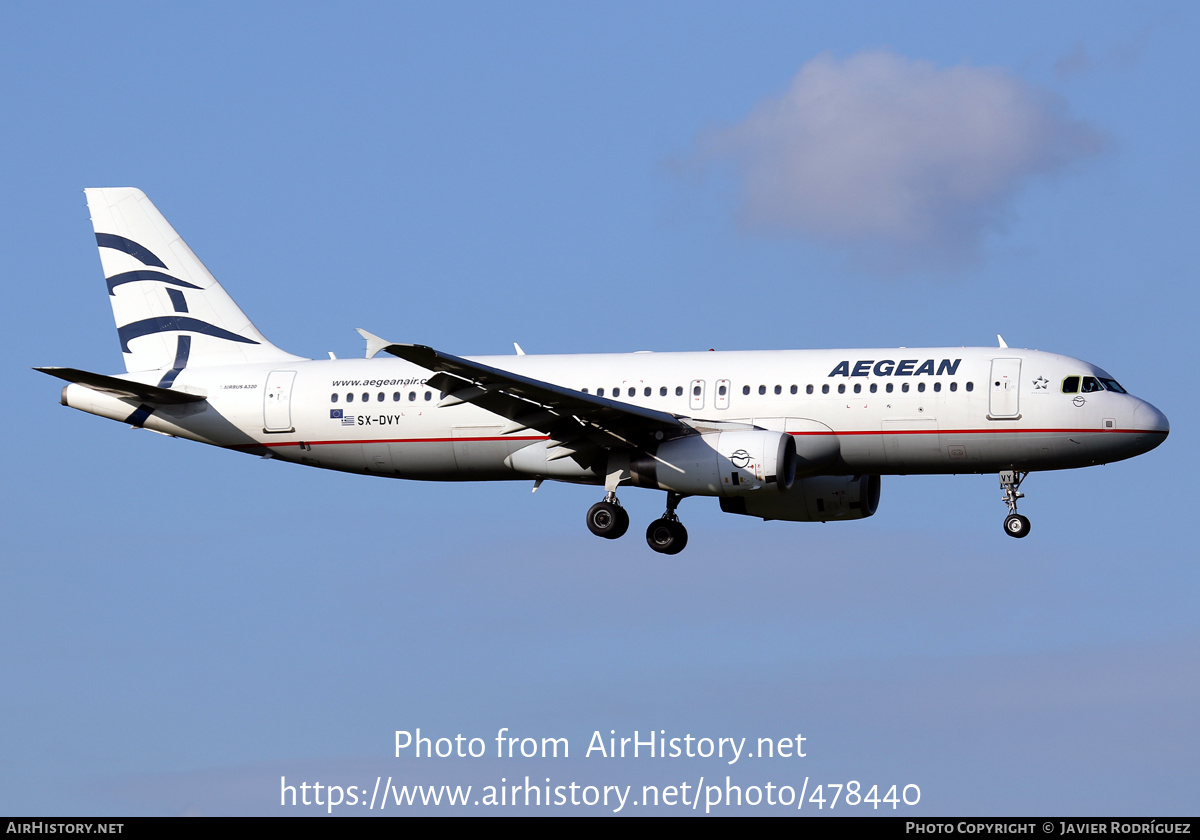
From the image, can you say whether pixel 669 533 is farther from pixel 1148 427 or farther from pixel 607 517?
pixel 1148 427

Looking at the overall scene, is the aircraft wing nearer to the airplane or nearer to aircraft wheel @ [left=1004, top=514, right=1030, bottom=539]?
the airplane

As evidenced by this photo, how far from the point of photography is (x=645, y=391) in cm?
4325

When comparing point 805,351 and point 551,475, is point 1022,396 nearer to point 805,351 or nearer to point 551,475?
point 805,351

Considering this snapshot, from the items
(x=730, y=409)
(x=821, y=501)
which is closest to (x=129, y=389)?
(x=730, y=409)

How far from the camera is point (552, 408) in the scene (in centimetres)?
4116

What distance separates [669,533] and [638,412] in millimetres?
5071

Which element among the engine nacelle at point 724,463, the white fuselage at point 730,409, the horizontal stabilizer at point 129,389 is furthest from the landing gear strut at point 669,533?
the horizontal stabilizer at point 129,389

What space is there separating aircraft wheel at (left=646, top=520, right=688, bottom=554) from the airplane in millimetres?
48

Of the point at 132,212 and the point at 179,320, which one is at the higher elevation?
the point at 132,212

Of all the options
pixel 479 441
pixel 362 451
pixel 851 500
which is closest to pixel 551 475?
pixel 479 441

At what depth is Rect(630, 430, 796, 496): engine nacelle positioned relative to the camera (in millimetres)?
39906

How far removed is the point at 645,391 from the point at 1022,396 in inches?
372

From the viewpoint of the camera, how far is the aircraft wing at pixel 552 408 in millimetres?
38406

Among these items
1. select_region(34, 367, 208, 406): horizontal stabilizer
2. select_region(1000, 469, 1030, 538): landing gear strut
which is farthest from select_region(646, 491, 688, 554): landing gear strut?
select_region(34, 367, 208, 406): horizontal stabilizer
